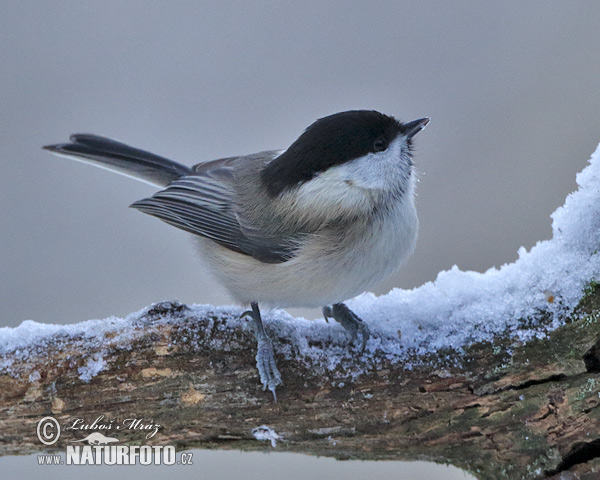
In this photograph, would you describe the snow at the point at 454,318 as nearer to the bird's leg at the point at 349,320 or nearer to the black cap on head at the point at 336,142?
the bird's leg at the point at 349,320

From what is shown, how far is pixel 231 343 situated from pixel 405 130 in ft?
2.99

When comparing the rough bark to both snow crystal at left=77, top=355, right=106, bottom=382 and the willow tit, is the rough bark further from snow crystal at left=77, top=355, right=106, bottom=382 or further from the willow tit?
the willow tit

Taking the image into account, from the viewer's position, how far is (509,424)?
158 cm

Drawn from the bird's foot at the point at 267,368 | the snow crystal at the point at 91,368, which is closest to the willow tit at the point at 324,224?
the bird's foot at the point at 267,368

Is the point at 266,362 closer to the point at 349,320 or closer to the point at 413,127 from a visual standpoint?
the point at 349,320

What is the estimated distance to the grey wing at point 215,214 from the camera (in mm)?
1912

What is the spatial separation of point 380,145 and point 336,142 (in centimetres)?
16

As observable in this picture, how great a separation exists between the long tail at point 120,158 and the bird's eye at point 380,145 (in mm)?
956

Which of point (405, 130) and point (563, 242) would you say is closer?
point (563, 242)

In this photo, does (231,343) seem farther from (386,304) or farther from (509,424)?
(509,424)

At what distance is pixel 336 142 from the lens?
1.81m

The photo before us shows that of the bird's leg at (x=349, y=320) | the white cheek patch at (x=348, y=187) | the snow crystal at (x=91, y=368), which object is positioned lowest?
the snow crystal at (x=91, y=368)

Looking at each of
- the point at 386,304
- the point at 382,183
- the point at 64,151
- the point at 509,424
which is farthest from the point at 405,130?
the point at 64,151

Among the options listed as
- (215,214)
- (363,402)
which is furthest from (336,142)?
(363,402)
